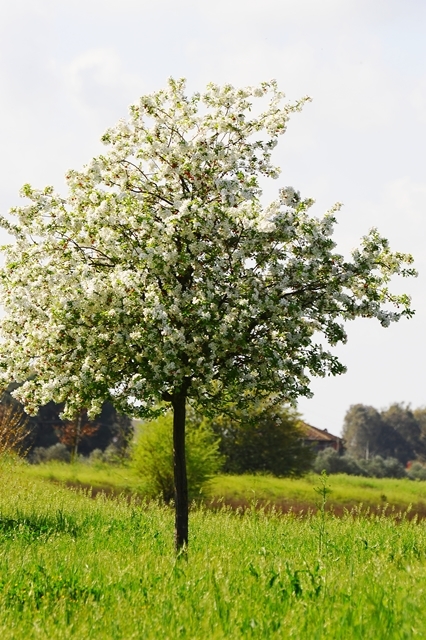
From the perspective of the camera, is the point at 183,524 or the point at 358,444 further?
the point at 358,444

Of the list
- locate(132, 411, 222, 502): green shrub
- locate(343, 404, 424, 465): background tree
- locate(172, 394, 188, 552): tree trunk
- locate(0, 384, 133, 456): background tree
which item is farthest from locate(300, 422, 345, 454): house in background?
locate(172, 394, 188, 552): tree trunk

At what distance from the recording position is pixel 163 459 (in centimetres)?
2803

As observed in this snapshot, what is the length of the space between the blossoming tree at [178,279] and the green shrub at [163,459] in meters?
14.0

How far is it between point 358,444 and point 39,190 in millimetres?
113033

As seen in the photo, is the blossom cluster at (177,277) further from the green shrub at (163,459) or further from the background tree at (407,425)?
the background tree at (407,425)

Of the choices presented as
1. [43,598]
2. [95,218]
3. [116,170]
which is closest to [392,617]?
[43,598]

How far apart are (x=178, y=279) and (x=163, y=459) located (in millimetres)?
16182

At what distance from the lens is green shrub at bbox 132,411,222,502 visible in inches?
1102

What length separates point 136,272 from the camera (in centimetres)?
1271

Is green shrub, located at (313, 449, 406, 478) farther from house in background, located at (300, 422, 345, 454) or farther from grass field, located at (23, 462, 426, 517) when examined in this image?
grass field, located at (23, 462, 426, 517)

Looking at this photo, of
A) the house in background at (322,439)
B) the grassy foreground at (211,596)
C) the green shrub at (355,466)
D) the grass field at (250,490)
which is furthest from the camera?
the house in background at (322,439)

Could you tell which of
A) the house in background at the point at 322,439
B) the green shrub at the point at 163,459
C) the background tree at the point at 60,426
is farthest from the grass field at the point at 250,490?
the house in background at the point at 322,439

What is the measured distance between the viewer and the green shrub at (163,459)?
2800 cm

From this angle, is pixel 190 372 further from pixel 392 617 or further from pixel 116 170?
pixel 392 617
